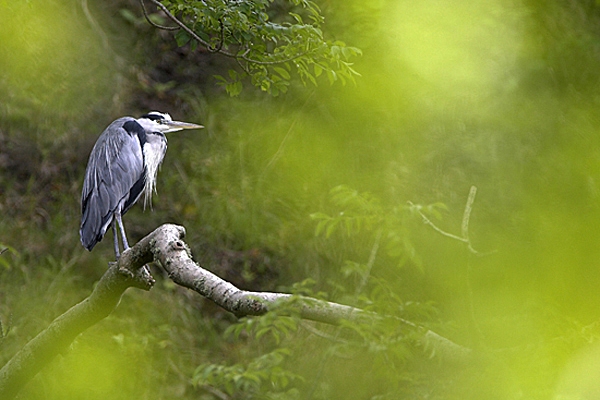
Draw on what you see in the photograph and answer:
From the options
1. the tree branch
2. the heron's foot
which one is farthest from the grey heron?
the heron's foot

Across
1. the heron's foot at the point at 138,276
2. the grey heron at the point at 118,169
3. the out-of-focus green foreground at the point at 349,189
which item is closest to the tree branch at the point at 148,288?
the heron's foot at the point at 138,276

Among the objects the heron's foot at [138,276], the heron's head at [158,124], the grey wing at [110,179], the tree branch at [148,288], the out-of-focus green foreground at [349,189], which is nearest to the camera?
the out-of-focus green foreground at [349,189]

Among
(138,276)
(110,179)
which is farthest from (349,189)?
(110,179)

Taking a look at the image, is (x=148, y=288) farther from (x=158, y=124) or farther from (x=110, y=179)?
(x=158, y=124)

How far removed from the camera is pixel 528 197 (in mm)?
886

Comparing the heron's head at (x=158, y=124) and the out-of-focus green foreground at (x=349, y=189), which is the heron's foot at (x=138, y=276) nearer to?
the out-of-focus green foreground at (x=349, y=189)

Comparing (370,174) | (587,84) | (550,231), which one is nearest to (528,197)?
(550,231)

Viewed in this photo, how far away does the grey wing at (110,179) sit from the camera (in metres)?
2.39

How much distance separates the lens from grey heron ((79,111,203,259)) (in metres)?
2.39

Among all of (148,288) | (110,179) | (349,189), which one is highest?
(349,189)

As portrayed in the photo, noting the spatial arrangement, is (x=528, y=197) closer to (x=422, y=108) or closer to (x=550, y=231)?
(x=550, y=231)

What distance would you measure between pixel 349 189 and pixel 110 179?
1595 millimetres

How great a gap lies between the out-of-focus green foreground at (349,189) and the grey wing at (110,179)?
12.5 inches

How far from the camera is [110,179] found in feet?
8.05
